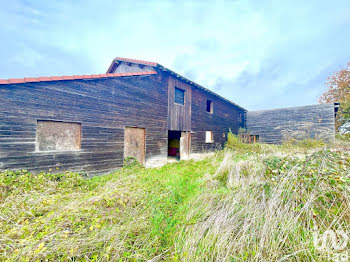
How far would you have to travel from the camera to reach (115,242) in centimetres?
184

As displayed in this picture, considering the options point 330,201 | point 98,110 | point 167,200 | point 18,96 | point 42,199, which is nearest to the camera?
point 330,201

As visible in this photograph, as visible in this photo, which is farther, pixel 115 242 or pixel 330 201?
pixel 330 201

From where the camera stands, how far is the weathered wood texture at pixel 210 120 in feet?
35.4

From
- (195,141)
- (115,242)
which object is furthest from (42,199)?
(195,141)

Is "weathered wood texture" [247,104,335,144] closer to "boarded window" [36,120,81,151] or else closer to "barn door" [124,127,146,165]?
"barn door" [124,127,146,165]

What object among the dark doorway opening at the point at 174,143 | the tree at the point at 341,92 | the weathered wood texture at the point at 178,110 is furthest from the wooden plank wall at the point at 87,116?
the tree at the point at 341,92

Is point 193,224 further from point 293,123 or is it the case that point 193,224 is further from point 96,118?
point 293,123

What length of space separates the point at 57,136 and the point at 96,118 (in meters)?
1.44

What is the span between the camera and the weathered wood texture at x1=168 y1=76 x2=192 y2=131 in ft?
29.3

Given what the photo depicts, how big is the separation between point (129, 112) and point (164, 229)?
5.63 m

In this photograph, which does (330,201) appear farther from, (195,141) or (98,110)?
(195,141)

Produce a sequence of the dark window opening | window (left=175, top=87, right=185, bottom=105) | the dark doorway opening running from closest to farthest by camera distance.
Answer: window (left=175, top=87, right=185, bottom=105) → the dark doorway opening → the dark window opening
